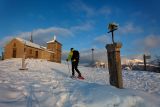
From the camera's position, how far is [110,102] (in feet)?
18.4

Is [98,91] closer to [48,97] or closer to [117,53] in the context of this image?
[48,97]

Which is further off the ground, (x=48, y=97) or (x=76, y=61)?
(x=76, y=61)

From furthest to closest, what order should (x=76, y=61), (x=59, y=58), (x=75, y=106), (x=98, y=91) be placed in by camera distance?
1. (x=59, y=58)
2. (x=76, y=61)
3. (x=98, y=91)
4. (x=75, y=106)

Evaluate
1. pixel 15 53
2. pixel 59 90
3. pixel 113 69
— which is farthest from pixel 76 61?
pixel 15 53

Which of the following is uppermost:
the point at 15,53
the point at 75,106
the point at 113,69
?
the point at 15,53

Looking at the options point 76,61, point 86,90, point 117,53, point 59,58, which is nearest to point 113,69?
point 117,53

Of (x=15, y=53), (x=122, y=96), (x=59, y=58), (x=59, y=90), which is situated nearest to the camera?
(x=122, y=96)

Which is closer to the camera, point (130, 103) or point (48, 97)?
point (130, 103)

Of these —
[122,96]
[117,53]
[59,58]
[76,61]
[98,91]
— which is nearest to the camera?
[122,96]

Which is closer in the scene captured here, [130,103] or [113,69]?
[130,103]

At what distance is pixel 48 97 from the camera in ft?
20.1

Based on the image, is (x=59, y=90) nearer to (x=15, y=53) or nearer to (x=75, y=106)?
(x=75, y=106)

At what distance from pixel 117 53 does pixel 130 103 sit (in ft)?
9.60

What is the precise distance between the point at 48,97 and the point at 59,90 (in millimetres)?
888
